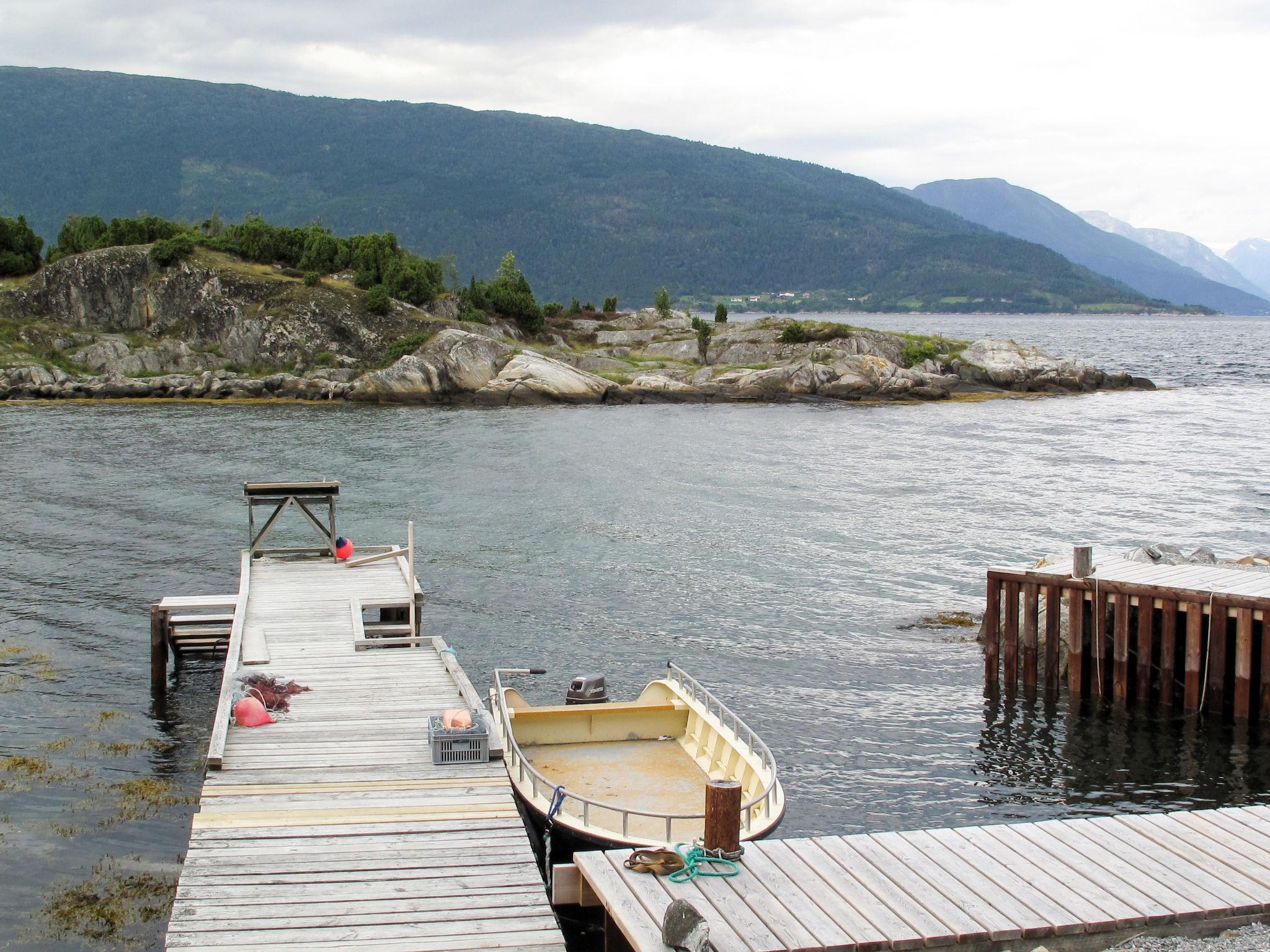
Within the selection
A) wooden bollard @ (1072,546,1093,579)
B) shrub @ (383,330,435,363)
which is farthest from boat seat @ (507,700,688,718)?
shrub @ (383,330,435,363)

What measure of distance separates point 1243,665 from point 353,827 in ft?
55.9

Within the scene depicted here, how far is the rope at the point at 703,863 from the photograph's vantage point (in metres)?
12.7

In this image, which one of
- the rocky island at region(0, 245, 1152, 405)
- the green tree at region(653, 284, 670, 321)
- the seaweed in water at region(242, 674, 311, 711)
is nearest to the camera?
the seaweed in water at region(242, 674, 311, 711)

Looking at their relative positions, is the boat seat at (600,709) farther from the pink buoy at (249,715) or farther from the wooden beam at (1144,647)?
the wooden beam at (1144,647)

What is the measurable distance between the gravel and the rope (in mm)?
3933

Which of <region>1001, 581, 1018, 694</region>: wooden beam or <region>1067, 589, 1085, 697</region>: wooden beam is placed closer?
<region>1067, 589, 1085, 697</region>: wooden beam

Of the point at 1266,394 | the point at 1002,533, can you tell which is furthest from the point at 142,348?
the point at 1266,394

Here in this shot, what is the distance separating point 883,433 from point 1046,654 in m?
50.9

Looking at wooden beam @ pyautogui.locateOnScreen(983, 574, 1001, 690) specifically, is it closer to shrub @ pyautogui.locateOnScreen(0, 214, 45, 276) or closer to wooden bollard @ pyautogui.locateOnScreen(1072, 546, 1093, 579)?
wooden bollard @ pyautogui.locateOnScreen(1072, 546, 1093, 579)

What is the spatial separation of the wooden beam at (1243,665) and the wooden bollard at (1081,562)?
2992 millimetres

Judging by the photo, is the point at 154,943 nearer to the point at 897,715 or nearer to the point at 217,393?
the point at 897,715

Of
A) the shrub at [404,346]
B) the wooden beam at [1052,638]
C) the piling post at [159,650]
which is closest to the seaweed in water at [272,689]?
the piling post at [159,650]

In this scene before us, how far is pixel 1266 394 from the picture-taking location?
105 metres

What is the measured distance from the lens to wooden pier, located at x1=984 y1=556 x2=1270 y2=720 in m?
22.7
